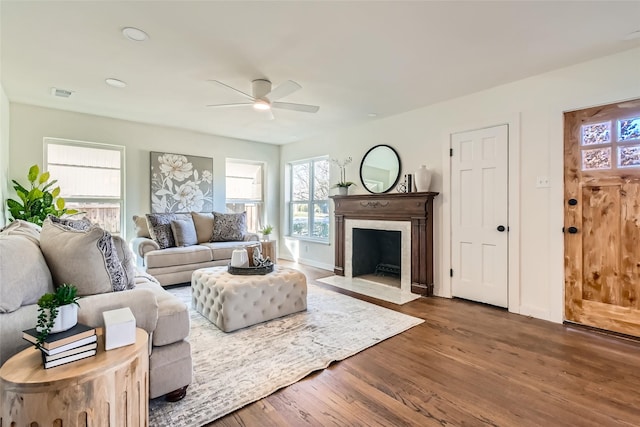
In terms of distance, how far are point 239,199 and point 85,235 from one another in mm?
4750

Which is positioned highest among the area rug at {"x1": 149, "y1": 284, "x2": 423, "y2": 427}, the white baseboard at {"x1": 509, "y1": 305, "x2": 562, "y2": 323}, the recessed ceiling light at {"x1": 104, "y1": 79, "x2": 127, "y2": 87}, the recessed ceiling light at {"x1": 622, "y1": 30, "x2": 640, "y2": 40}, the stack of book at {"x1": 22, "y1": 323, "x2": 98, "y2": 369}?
the recessed ceiling light at {"x1": 104, "y1": 79, "x2": 127, "y2": 87}

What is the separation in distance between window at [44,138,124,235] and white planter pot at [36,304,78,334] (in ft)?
13.5

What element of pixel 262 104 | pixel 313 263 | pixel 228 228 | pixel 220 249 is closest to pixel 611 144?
pixel 262 104

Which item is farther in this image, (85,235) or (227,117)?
(227,117)

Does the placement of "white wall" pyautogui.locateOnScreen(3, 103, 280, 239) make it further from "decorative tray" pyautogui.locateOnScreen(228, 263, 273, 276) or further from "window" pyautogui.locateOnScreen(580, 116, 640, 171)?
"window" pyautogui.locateOnScreen(580, 116, 640, 171)

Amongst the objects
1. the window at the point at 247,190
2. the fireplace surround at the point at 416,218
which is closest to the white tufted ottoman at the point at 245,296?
the fireplace surround at the point at 416,218

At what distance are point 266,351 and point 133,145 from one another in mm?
4312

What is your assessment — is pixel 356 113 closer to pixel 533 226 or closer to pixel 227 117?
pixel 227 117

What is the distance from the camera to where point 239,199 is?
6309 mm

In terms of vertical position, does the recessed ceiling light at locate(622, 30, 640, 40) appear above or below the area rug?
above

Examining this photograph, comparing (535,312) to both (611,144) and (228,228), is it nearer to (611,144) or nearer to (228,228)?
(611,144)

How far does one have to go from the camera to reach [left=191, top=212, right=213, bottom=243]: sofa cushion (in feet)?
16.4

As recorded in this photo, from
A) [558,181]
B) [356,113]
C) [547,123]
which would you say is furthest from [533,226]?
[356,113]

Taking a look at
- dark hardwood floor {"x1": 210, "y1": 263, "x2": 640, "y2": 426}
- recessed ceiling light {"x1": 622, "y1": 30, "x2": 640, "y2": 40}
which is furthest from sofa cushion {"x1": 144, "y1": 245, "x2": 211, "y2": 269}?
recessed ceiling light {"x1": 622, "y1": 30, "x2": 640, "y2": 40}
